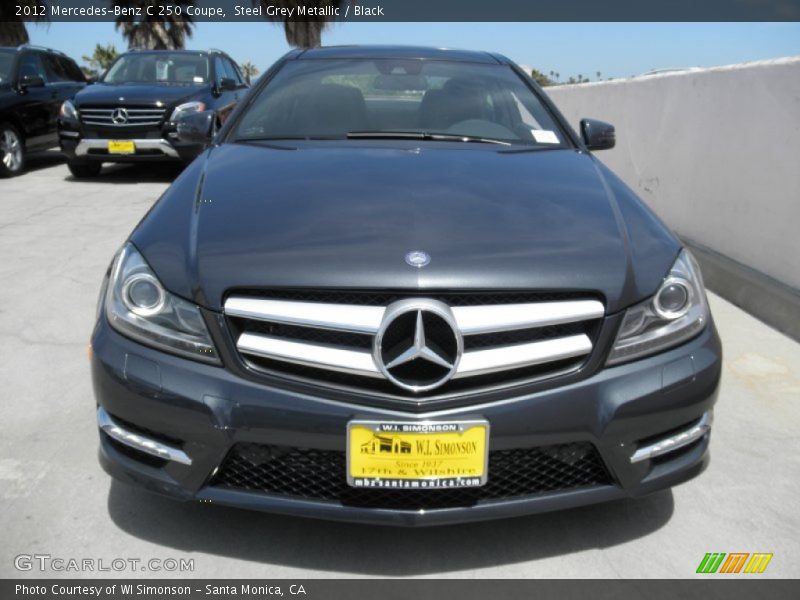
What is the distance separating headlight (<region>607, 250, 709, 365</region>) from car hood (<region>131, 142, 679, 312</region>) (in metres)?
0.04

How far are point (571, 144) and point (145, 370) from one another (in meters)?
2.08

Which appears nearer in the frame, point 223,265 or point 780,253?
point 223,265

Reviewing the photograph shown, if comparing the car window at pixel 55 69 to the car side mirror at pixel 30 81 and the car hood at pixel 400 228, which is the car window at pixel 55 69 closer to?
the car side mirror at pixel 30 81

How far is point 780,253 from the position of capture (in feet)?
16.6

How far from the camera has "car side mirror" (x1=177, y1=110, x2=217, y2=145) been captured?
13.8 ft

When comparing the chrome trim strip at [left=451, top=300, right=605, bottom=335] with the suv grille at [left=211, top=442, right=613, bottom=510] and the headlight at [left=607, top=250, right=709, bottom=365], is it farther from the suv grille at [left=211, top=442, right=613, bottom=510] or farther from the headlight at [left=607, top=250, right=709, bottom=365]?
the suv grille at [left=211, top=442, right=613, bottom=510]

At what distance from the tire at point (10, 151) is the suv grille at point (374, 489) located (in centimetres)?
942

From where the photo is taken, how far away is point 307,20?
33906 mm

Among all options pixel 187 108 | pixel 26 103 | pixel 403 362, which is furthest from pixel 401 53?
pixel 26 103

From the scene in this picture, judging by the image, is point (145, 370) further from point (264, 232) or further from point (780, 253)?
point (780, 253)

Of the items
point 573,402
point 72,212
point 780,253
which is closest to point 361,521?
point 573,402

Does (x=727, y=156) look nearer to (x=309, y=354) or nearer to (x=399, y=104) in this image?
(x=399, y=104)

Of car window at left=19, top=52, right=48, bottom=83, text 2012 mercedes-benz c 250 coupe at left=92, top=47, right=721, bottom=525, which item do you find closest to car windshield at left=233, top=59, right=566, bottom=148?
text 2012 mercedes-benz c 250 coupe at left=92, top=47, right=721, bottom=525

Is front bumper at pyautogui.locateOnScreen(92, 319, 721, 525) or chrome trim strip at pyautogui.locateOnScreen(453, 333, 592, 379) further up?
chrome trim strip at pyautogui.locateOnScreen(453, 333, 592, 379)
